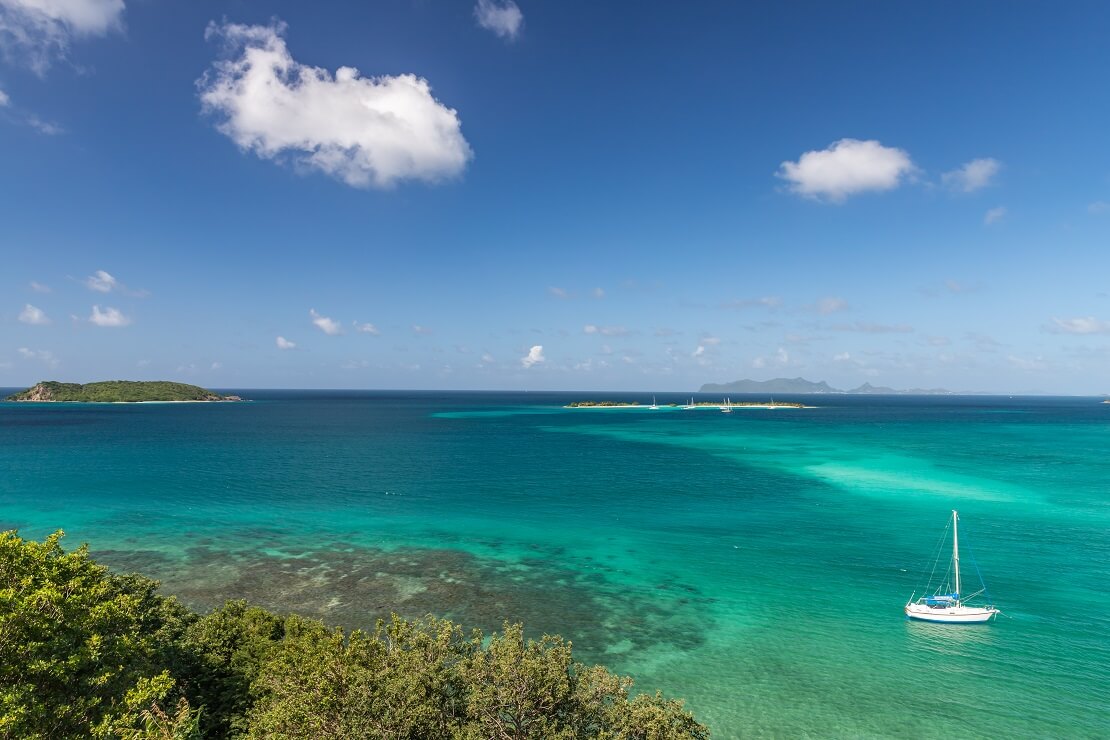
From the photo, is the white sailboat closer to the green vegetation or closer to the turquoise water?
the turquoise water

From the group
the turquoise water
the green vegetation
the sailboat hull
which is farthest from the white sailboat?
the green vegetation

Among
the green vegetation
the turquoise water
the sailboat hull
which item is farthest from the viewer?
the sailboat hull

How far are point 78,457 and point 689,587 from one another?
141m

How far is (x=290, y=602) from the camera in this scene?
44906 millimetres

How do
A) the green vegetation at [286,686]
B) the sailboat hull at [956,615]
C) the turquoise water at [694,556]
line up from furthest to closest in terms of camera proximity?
1. the sailboat hull at [956,615]
2. the turquoise water at [694,556]
3. the green vegetation at [286,686]

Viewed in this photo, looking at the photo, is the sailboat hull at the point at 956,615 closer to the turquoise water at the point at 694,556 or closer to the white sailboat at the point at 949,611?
the white sailboat at the point at 949,611

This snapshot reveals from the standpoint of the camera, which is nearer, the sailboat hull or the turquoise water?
the turquoise water

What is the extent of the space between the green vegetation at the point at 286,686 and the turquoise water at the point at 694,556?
50.0 ft

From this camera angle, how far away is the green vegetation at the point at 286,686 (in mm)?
17844

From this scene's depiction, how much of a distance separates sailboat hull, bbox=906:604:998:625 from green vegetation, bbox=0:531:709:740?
3225 centimetres

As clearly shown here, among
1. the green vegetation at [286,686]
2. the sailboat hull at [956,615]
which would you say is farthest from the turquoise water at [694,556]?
the green vegetation at [286,686]

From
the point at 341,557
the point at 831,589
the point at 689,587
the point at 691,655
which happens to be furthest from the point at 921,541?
the point at 341,557

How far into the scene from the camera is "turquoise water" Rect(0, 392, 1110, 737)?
3434 centimetres


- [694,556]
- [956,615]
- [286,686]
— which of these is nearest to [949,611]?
[956,615]
